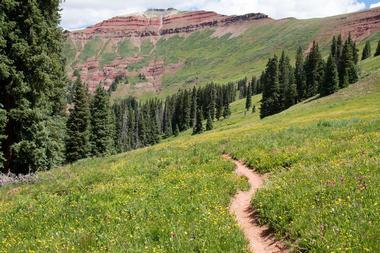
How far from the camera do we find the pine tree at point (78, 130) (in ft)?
228

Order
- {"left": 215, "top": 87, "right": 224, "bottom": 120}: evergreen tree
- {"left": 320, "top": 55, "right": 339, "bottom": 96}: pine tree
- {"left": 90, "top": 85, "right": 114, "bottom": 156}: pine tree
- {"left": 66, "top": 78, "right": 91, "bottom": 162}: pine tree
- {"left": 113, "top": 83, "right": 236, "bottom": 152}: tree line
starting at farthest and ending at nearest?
{"left": 215, "top": 87, "right": 224, "bottom": 120}: evergreen tree < {"left": 113, "top": 83, "right": 236, "bottom": 152}: tree line < {"left": 320, "top": 55, "right": 339, "bottom": 96}: pine tree < {"left": 90, "top": 85, "right": 114, "bottom": 156}: pine tree < {"left": 66, "top": 78, "right": 91, "bottom": 162}: pine tree

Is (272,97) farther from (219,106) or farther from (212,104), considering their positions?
(219,106)

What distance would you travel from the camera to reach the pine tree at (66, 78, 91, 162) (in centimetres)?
6938

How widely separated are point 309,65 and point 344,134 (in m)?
107

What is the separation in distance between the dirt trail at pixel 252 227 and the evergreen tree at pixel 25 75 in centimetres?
1606

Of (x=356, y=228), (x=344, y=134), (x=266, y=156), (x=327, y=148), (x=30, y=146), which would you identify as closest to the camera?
(x=356, y=228)

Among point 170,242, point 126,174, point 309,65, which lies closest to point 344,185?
point 170,242

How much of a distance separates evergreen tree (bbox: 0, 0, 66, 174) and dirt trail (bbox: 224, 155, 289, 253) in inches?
632

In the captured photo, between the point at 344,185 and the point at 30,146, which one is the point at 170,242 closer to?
the point at 344,185

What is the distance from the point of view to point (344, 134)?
22016 millimetres

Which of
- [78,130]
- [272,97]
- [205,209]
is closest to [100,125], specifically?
[78,130]

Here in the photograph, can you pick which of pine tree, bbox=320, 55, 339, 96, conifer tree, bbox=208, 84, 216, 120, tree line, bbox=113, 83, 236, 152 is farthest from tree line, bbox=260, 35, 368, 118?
conifer tree, bbox=208, 84, 216, 120

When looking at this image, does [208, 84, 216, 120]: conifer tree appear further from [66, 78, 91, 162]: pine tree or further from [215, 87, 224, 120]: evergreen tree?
[66, 78, 91, 162]: pine tree

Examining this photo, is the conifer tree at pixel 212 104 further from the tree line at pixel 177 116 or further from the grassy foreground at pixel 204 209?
the grassy foreground at pixel 204 209
